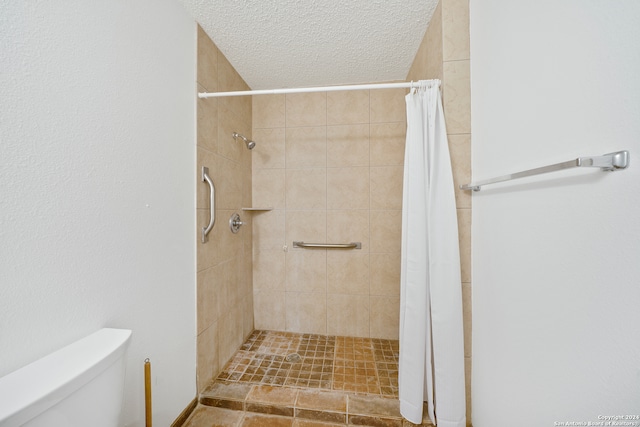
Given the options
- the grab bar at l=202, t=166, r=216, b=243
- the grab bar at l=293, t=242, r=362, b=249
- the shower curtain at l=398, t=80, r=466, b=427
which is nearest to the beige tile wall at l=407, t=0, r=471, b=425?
the shower curtain at l=398, t=80, r=466, b=427

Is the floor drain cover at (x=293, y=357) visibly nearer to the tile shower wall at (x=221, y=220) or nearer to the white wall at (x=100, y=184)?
the tile shower wall at (x=221, y=220)

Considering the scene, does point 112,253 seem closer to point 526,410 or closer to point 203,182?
point 203,182

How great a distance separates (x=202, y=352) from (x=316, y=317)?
0.92 metres

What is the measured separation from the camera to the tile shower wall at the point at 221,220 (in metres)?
1.28

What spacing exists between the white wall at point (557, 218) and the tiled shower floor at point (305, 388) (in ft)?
1.66

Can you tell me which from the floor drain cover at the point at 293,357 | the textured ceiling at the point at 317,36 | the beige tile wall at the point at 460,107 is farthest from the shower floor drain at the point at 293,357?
the textured ceiling at the point at 317,36

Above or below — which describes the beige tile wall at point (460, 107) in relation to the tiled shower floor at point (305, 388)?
above

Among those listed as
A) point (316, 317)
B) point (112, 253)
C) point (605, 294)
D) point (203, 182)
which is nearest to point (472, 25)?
point (605, 294)

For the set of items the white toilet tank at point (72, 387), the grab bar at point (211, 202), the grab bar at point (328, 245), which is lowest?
the white toilet tank at point (72, 387)

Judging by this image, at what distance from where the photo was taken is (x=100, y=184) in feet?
2.43

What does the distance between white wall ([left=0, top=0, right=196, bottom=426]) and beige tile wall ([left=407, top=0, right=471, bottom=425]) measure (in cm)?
128

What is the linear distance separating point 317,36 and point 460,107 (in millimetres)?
902

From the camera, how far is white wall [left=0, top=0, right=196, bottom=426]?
1.81ft

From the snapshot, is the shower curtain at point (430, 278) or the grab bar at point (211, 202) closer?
the shower curtain at point (430, 278)
